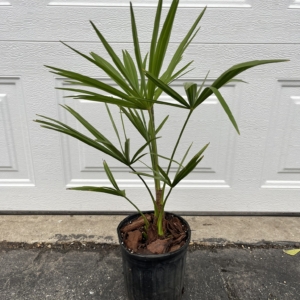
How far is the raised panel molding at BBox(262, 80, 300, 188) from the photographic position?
1.67 m

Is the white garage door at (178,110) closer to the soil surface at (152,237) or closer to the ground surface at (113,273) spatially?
the ground surface at (113,273)

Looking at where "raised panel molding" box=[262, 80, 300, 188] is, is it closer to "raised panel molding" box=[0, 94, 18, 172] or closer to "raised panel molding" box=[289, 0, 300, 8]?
"raised panel molding" box=[289, 0, 300, 8]

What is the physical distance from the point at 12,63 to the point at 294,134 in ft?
5.29

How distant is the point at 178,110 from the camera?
1680 mm

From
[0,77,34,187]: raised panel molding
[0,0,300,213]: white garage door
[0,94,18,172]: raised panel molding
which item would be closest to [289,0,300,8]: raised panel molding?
[0,0,300,213]: white garage door

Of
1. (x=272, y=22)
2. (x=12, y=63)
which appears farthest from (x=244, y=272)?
(x=12, y=63)

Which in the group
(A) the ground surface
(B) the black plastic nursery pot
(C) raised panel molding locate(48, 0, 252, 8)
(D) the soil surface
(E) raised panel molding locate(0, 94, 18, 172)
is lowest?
(A) the ground surface

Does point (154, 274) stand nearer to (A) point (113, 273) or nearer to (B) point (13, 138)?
(A) point (113, 273)

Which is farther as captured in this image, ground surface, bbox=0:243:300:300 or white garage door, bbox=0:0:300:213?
white garage door, bbox=0:0:300:213

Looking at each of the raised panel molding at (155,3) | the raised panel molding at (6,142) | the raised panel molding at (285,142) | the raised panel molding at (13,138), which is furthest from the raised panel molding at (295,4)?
the raised panel molding at (6,142)

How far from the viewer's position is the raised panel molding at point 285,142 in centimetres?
167

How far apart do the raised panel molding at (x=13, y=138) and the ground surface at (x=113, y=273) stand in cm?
41

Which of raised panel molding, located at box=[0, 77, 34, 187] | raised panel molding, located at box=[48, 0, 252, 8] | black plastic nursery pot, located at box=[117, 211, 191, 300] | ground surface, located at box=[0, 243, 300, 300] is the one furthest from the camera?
raised panel molding, located at box=[0, 77, 34, 187]

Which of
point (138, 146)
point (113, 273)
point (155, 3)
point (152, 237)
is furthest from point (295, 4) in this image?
point (113, 273)
